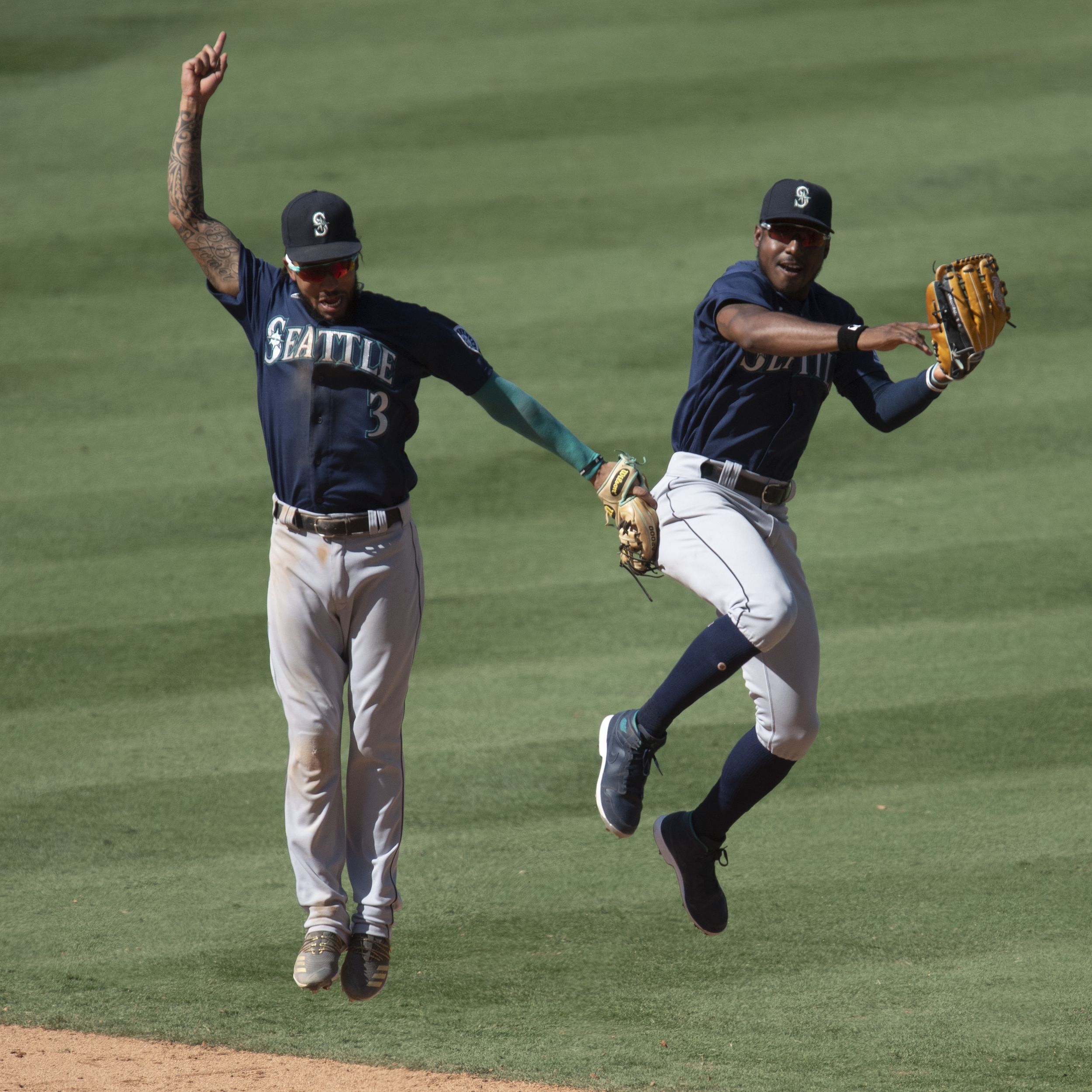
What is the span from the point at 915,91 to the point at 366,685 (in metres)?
10.9

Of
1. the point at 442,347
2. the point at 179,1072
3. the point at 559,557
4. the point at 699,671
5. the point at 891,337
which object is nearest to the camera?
the point at 891,337

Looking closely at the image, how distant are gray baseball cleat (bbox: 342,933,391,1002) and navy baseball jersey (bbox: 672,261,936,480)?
204 centimetres

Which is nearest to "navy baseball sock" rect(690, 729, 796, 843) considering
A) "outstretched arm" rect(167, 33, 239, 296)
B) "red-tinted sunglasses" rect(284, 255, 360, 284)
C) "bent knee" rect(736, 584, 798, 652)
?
"bent knee" rect(736, 584, 798, 652)

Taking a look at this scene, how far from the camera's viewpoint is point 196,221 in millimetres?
4887

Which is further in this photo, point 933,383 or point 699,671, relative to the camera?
point 699,671

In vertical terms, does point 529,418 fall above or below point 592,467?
above

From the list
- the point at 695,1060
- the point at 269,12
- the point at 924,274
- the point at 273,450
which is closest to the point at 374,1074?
the point at 695,1060

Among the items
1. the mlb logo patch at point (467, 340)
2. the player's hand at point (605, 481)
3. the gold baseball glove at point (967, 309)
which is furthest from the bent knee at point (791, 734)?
the mlb logo patch at point (467, 340)

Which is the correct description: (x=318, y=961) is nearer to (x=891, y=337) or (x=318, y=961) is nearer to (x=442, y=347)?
(x=442, y=347)

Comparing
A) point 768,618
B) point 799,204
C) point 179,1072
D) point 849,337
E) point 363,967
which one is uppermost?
point 799,204

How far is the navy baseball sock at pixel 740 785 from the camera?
212 inches

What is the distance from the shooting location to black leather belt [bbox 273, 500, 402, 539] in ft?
15.5

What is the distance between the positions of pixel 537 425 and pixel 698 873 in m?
1.88

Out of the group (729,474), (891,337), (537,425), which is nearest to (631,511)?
(537,425)
